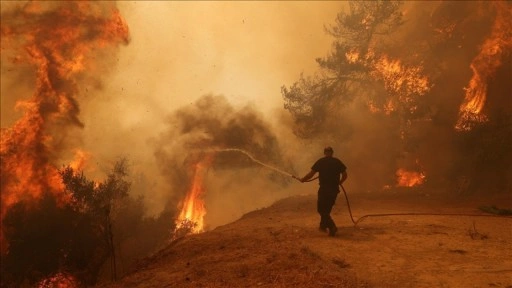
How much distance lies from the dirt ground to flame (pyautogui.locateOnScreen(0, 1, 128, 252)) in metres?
17.7

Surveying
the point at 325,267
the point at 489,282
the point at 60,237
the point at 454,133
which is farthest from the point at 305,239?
the point at 60,237

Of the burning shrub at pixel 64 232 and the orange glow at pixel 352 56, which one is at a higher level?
the orange glow at pixel 352 56

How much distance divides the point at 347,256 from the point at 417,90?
1865 cm

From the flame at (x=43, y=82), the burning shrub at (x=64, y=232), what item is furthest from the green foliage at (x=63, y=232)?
the flame at (x=43, y=82)

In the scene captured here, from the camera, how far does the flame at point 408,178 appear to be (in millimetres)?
22125

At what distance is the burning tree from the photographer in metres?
19.5

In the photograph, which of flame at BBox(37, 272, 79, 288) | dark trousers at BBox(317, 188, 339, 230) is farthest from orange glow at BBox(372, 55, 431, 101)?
flame at BBox(37, 272, 79, 288)

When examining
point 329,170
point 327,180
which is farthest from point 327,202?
point 329,170

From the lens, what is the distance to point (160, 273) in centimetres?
668

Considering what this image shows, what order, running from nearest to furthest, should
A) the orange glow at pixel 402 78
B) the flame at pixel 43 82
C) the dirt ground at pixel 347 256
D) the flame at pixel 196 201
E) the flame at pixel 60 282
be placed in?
the dirt ground at pixel 347 256, the flame at pixel 60 282, the flame at pixel 43 82, the orange glow at pixel 402 78, the flame at pixel 196 201

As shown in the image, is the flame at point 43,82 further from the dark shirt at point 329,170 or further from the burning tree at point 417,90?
the dark shirt at point 329,170

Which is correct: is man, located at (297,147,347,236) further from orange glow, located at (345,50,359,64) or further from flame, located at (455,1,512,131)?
orange glow, located at (345,50,359,64)

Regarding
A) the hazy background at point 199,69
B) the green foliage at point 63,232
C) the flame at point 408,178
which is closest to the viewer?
the green foliage at point 63,232

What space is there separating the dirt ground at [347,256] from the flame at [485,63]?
40.4ft
